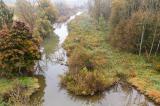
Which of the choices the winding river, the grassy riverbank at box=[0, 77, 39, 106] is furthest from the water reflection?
the grassy riverbank at box=[0, 77, 39, 106]

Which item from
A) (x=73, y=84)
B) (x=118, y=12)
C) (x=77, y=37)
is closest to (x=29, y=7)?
(x=77, y=37)

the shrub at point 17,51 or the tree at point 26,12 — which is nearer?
the shrub at point 17,51

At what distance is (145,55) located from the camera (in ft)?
109

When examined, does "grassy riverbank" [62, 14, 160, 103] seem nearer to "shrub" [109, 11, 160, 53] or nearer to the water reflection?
"shrub" [109, 11, 160, 53]

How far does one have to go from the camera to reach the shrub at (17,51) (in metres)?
25.4

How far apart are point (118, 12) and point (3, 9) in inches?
709

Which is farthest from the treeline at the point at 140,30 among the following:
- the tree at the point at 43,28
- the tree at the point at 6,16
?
the tree at the point at 6,16

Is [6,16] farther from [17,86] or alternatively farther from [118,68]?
[118,68]

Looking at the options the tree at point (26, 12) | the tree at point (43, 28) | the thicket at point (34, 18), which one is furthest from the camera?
the tree at point (26, 12)

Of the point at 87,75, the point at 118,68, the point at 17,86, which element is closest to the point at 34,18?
the point at 118,68

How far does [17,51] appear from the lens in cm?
2555

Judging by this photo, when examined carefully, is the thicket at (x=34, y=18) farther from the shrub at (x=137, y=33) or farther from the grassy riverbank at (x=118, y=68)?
the shrub at (x=137, y=33)

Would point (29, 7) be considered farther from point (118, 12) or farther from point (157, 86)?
point (157, 86)

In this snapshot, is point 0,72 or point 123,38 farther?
point 123,38
